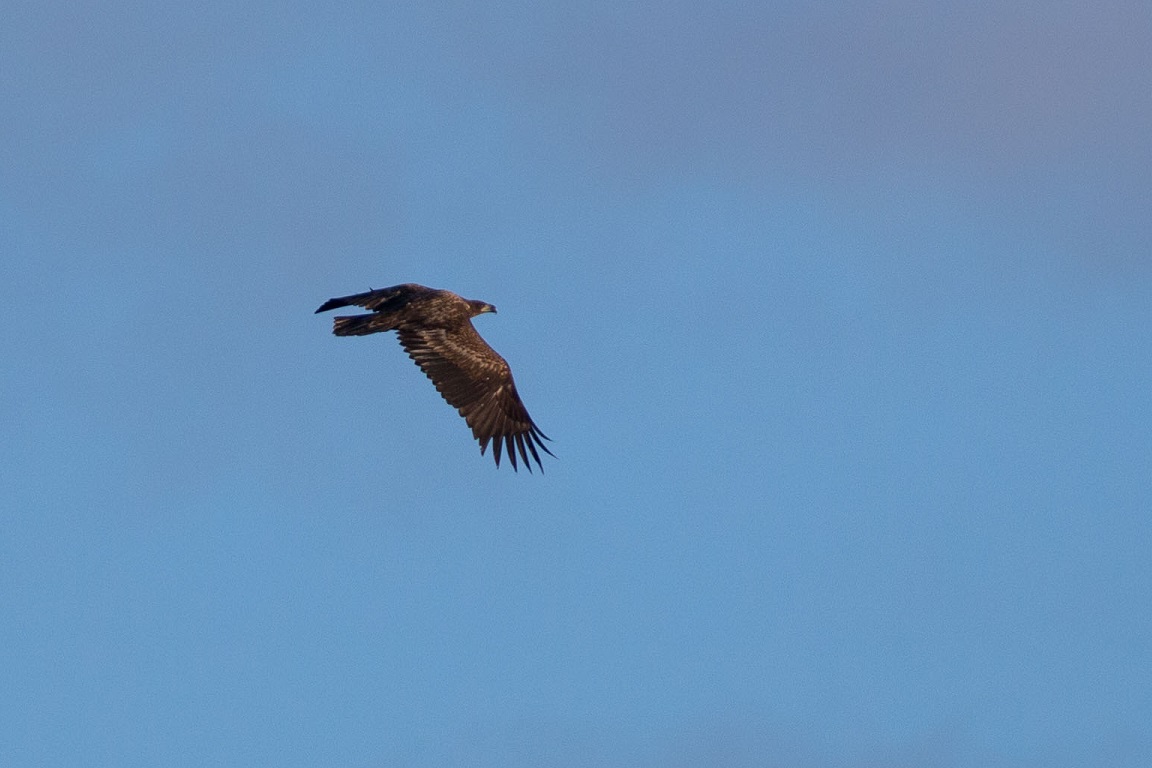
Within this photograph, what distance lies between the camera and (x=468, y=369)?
96.4 feet

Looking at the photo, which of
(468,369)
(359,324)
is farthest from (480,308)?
(359,324)

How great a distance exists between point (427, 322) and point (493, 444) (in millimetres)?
Result: 2408

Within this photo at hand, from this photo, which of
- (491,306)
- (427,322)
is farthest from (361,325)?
(491,306)

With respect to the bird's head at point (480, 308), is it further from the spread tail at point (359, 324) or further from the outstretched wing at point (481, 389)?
the spread tail at point (359, 324)

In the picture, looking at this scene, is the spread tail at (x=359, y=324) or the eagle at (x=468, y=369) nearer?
the spread tail at (x=359, y=324)

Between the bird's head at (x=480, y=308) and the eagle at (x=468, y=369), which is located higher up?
the bird's head at (x=480, y=308)

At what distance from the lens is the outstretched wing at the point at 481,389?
2919 cm

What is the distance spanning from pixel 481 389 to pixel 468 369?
416 mm

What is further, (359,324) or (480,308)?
(480,308)

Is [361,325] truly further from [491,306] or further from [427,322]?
[491,306]

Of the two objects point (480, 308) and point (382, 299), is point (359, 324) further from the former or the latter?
point (480, 308)

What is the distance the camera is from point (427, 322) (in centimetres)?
2866

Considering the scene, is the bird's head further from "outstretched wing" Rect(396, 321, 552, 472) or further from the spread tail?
→ the spread tail

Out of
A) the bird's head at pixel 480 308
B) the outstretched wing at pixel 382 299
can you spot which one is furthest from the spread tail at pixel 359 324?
the bird's head at pixel 480 308
